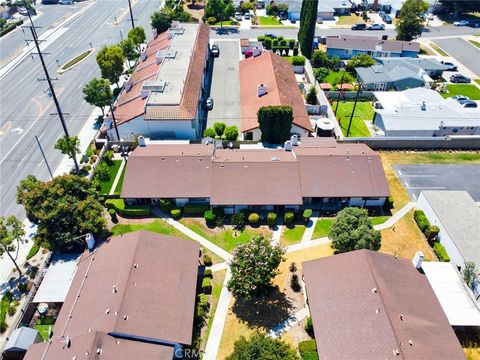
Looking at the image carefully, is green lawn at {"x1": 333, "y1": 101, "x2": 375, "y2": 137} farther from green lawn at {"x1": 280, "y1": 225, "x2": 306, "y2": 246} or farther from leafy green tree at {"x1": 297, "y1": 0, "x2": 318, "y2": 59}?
green lawn at {"x1": 280, "y1": 225, "x2": 306, "y2": 246}

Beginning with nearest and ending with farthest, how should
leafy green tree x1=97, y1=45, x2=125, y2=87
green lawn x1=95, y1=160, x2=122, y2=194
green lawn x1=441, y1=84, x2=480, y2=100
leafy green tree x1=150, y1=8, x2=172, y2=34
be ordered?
green lawn x1=95, y1=160, x2=122, y2=194 < leafy green tree x1=97, y1=45, x2=125, y2=87 < green lawn x1=441, y1=84, x2=480, y2=100 < leafy green tree x1=150, y1=8, x2=172, y2=34

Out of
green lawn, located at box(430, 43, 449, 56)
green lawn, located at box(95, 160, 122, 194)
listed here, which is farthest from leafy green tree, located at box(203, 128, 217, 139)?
green lawn, located at box(430, 43, 449, 56)

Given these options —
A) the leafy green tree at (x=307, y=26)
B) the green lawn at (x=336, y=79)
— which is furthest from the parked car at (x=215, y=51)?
the green lawn at (x=336, y=79)

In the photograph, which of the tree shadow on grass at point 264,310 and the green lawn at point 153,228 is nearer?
the tree shadow on grass at point 264,310

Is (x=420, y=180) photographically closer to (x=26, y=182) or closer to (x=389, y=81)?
(x=389, y=81)

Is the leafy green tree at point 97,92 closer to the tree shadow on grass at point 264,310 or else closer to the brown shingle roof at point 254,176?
the brown shingle roof at point 254,176

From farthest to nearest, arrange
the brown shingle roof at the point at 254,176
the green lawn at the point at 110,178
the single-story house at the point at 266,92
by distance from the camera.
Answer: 1. the single-story house at the point at 266,92
2. the green lawn at the point at 110,178
3. the brown shingle roof at the point at 254,176

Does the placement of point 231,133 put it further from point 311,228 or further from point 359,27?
point 359,27
